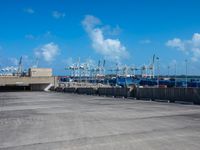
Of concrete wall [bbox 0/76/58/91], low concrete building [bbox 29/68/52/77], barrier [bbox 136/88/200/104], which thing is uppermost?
low concrete building [bbox 29/68/52/77]

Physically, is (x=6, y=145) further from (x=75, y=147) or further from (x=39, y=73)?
(x=39, y=73)

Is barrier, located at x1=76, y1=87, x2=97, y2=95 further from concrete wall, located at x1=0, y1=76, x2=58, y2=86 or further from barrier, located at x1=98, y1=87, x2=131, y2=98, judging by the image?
concrete wall, located at x1=0, y1=76, x2=58, y2=86

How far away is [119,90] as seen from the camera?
55.0m

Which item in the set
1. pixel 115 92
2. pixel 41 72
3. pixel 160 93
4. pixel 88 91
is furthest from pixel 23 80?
pixel 160 93

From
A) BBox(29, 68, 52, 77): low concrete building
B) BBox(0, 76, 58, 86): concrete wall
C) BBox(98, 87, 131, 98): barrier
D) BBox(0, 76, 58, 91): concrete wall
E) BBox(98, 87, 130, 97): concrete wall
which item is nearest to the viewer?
BBox(98, 87, 131, 98): barrier

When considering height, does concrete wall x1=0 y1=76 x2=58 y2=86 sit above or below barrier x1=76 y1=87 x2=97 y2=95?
above

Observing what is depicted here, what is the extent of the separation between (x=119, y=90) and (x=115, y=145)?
43.4m

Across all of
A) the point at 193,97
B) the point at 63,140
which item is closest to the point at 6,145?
the point at 63,140

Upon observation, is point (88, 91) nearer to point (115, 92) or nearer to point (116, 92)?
point (115, 92)

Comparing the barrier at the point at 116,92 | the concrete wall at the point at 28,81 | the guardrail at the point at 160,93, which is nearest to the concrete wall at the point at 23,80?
the concrete wall at the point at 28,81

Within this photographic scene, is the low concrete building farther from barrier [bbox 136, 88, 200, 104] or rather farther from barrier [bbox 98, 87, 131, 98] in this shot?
barrier [bbox 136, 88, 200, 104]

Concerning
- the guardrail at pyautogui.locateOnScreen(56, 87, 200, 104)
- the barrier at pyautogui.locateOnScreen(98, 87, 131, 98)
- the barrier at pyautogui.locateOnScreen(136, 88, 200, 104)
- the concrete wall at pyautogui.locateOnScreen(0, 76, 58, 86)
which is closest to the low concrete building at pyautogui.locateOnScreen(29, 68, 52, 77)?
the concrete wall at pyautogui.locateOnScreen(0, 76, 58, 86)

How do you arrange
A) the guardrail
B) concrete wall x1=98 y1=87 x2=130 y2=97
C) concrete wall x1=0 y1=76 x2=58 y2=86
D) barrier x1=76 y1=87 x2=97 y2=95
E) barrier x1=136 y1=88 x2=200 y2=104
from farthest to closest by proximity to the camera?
concrete wall x1=0 y1=76 x2=58 y2=86 → barrier x1=76 y1=87 x2=97 y2=95 → concrete wall x1=98 y1=87 x2=130 y2=97 → the guardrail → barrier x1=136 y1=88 x2=200 y2=104

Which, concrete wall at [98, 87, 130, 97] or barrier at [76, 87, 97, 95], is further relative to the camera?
barrier at [76, 87, 97, 95]
